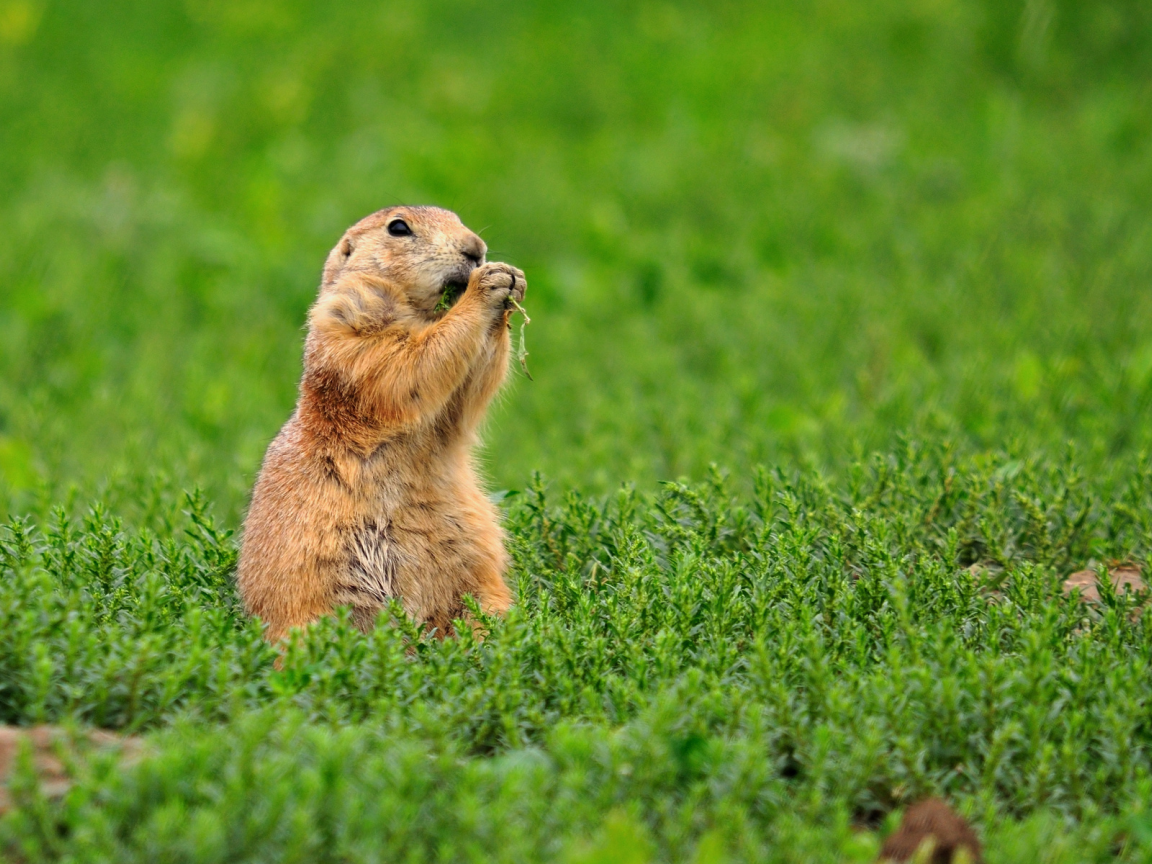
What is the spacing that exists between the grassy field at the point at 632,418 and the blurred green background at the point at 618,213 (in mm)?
52

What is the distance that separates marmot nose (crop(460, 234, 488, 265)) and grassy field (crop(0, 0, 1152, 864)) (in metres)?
Result: 0.96

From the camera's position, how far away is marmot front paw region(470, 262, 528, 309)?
15.0ft

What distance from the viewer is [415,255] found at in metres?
4.84

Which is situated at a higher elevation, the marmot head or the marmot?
the marmot head

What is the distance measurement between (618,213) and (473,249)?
652 cm

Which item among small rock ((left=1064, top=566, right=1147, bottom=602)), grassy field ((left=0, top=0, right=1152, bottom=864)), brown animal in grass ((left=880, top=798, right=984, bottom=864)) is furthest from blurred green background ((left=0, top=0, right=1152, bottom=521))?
brown animal in grass ((left=880, top=798, right=984, bottom=864))

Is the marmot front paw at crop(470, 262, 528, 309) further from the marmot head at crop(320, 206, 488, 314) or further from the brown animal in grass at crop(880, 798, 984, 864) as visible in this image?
the brown animal in grass at crop(880, 798, 984, 864)

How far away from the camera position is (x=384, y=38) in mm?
15102

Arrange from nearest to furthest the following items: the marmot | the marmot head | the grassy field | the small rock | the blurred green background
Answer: the grassy field
the marmot
the small rock
the marmot head
the blurred green background

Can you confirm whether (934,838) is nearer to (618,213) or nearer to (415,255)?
(415,255)

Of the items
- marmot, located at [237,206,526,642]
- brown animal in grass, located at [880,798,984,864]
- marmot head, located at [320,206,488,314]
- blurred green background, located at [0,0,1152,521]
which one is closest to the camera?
brown animal in grass, located at [880,798,984,864]

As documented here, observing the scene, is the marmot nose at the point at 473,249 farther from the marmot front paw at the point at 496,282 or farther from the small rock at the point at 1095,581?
the small rock at the point at 1095,581

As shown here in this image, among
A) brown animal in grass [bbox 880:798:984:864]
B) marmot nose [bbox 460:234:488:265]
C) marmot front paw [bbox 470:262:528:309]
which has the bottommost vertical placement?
brown animal in grass [bbox 880:798:984:864]

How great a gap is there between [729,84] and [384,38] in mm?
4032
